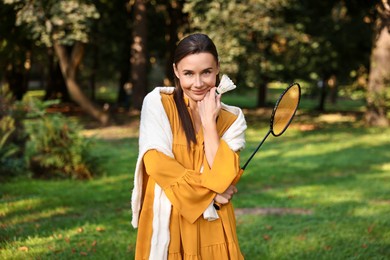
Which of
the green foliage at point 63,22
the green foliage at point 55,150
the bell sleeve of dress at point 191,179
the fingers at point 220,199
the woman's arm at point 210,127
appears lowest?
the green foliage at point 55,150

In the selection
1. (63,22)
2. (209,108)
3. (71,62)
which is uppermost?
(63,22)

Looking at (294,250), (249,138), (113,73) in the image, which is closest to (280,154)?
(249,138)

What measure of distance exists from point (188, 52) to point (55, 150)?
24.2 ft

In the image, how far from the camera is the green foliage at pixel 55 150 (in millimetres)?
9719

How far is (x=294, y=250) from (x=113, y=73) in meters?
31.5

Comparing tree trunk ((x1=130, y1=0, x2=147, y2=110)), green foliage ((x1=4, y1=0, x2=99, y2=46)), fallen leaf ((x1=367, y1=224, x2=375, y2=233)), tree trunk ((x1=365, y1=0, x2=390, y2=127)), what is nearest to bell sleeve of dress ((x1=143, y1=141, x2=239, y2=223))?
fallen leaf ((x1=367, y1=224, x2=375, y2=233))

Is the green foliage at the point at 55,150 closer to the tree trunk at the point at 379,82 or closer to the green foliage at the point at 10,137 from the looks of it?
the green foliage at the point at 10,137

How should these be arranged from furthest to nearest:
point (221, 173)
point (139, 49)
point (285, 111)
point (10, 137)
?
point (139, 49)
point (10, 137)
point (285, 111)
point (221, 173)

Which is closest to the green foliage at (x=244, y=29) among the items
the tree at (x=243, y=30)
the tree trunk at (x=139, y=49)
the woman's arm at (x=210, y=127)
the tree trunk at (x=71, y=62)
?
the tree at (x=243, y=30)

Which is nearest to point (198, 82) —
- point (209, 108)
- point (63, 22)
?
point (209, 108)

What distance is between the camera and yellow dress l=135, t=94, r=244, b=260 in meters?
2.84

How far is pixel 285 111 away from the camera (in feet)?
10.1

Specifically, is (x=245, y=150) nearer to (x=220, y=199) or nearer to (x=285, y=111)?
(x=285, y=111)

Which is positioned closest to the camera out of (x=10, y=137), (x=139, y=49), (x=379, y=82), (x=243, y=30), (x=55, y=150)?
(x=55, y=150)
